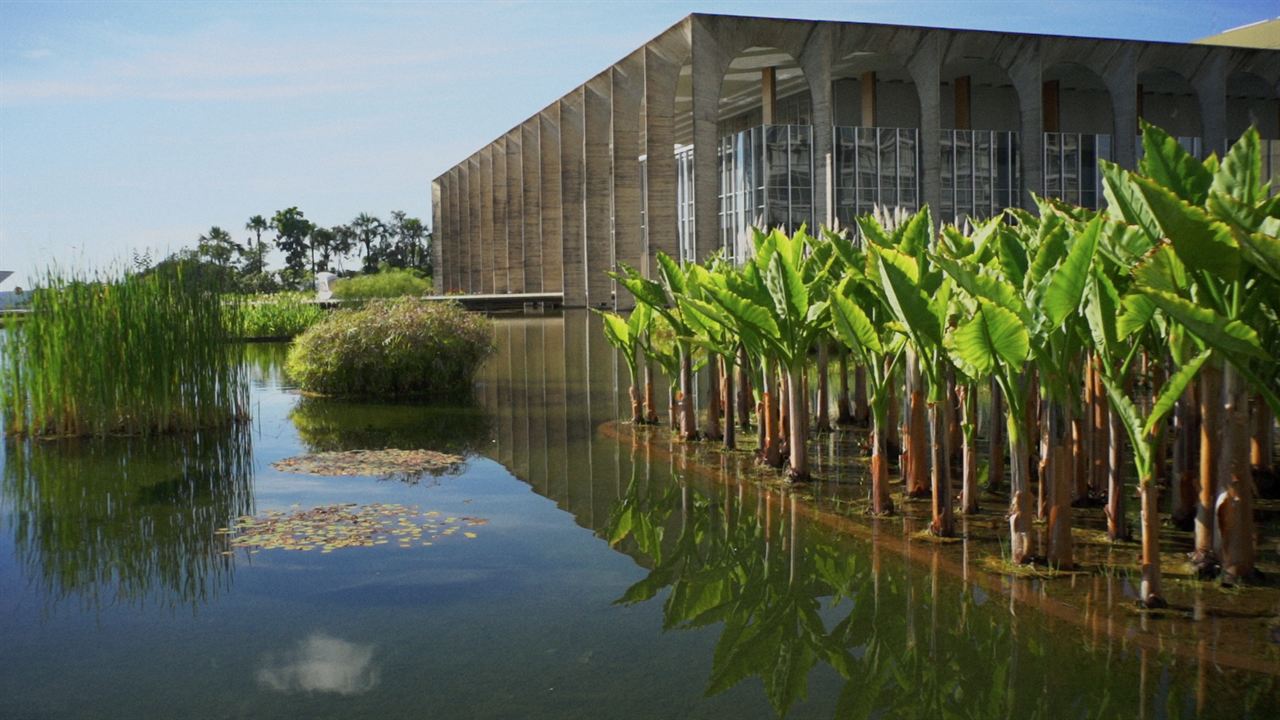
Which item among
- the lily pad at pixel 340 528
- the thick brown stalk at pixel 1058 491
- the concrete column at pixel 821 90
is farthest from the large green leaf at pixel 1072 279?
the concrete column at pixel 821 90

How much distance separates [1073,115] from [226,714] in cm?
3826

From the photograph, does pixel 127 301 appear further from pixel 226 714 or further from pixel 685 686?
pixel 685 686

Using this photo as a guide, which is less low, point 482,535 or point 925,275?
point 925,275

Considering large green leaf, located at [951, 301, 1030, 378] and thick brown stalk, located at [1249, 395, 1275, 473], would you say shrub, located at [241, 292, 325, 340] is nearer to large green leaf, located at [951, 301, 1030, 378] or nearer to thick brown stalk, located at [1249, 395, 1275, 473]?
thick brown stalk, located at [1249, 395, 1275, 473]

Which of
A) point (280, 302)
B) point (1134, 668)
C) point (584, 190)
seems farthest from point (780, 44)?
point (1134, 668)

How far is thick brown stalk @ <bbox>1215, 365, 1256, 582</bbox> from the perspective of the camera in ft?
13.3

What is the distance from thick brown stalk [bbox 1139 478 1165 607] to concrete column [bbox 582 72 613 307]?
97.8 feet

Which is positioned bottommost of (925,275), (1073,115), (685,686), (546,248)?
(685,686)

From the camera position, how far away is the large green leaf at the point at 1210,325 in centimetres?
352

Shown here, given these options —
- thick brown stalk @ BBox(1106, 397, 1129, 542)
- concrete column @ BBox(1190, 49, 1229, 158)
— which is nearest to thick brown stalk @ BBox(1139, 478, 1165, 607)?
thick brown stalk @ BBox(1106, 397, 1129, 542)

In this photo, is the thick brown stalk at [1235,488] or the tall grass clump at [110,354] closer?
the thick brown stalk at [1235,488]

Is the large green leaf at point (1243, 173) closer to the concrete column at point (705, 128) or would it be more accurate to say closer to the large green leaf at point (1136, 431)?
the large green leaf at point (1136, 431)

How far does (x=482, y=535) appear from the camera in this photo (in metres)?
5.72

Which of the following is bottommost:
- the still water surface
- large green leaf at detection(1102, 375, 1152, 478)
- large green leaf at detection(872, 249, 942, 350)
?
the still water surface
